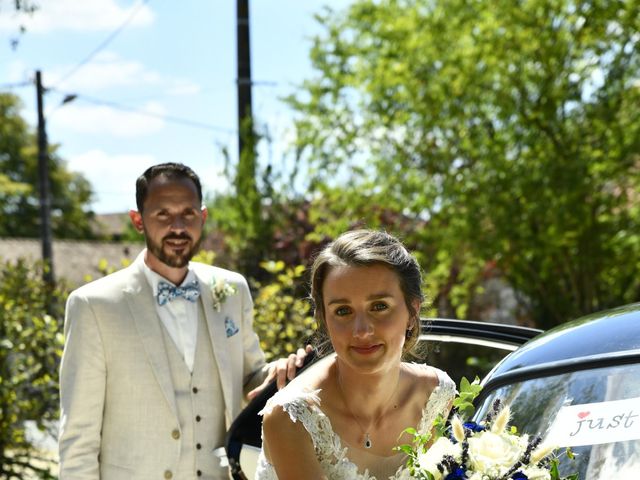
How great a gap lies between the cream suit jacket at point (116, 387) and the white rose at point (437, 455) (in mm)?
1752

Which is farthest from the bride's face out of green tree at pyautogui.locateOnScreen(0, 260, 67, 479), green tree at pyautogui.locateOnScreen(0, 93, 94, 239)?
green tree at pyautogui.locateOnScreen(0, 93, 94, 239)

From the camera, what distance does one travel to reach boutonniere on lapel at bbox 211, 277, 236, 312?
443 centimetres

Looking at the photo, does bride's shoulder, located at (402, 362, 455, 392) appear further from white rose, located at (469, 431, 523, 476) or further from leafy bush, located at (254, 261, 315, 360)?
leafy bush, located at (254, 261, 315, 360)

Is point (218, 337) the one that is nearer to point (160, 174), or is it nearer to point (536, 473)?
point (160, 174)

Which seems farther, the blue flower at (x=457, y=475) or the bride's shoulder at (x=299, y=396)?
the bride's shoulder at (x=299, y=396)

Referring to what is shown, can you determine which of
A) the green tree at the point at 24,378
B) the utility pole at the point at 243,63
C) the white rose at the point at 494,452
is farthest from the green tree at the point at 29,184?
the white rose at the point at 494,452

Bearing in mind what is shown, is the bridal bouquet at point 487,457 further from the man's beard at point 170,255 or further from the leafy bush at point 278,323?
the leafy bush at point 278,323

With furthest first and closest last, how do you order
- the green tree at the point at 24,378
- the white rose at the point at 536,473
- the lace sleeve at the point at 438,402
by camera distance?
1. the green tree at the point at 24,378
2. the lace sleeve at the point at 438,402
3. the white rose at the point at 536,473

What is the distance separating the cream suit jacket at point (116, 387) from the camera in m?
3.91

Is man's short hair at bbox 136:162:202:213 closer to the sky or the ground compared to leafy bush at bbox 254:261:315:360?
closer to the sky

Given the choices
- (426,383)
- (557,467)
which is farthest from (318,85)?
(557,467)

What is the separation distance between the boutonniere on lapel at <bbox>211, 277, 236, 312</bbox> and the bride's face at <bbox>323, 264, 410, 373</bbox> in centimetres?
141

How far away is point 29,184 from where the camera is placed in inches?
2420

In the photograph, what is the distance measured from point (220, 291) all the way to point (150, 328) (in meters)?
0.41
